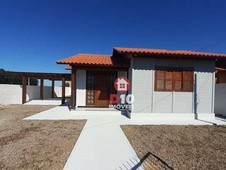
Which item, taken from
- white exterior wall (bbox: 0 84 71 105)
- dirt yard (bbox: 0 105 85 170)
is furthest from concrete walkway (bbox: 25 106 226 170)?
white exterior wall (bbox: 0 84 71 105)

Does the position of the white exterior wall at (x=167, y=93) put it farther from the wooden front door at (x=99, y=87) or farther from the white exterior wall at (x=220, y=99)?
the wooden front door at (x=99, y=87)

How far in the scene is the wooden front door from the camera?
37.4 ft

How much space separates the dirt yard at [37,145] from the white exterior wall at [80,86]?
4.23 m

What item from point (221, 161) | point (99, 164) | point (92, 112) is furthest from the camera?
A: point (92, 112)

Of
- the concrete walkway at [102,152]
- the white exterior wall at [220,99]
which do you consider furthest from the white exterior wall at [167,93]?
the concrete walkway at [102,152]

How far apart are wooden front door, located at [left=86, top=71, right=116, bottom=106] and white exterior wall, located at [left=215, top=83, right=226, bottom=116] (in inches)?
272

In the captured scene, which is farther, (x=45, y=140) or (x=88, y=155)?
(x=45, y=140)

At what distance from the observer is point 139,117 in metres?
8.80

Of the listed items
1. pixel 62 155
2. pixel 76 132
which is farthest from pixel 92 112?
pixel 62 155

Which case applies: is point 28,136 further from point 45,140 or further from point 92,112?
point 92,112

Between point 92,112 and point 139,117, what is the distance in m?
2.76

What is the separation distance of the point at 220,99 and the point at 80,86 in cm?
918

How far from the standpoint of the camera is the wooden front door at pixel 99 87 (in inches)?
449

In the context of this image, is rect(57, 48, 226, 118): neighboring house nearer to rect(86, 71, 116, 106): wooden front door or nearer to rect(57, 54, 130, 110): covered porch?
rect(57, 54, 130, 110): covered porch
